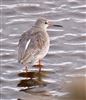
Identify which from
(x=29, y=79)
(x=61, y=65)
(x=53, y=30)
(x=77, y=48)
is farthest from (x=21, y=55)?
(x=53, y=30)

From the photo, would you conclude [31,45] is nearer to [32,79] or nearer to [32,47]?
[32,47]

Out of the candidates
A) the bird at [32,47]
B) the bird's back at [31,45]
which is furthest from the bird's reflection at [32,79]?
the bird's back at [31,45]

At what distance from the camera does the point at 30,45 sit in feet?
26.9

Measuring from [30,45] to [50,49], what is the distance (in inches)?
59.5

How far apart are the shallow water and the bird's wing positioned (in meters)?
0.46

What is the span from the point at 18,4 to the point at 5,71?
371 centimetres

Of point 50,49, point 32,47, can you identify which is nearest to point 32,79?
point 32,47

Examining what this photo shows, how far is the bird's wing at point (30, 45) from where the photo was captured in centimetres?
802

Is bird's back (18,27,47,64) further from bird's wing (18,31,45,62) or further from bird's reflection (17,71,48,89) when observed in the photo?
bird's reflection (17,71,48,89)

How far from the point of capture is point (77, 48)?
9.54 metres

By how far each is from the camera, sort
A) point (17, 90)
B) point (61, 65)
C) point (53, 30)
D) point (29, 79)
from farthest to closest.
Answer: point (53, 30), point (61, 65), point (29, 79), point (17, 90)

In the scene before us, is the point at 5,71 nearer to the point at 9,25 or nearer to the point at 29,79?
the point at 29,79

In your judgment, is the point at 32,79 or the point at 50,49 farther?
the point at 50,49

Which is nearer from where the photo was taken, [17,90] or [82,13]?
[17,90]
